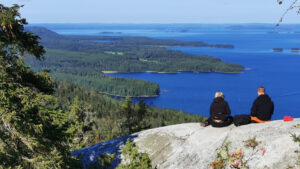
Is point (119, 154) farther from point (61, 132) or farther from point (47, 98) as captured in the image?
point (47, 98)

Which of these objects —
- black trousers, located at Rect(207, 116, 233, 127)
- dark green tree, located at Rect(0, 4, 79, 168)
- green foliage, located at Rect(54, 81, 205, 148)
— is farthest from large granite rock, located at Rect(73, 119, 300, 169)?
green foliage, located at Rect(54, 81, 205, 148)

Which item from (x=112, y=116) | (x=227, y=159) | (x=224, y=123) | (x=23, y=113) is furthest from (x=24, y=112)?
(x=112, y=116)

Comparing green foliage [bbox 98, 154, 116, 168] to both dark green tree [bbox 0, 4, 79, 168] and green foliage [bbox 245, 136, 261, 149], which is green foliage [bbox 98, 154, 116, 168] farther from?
green foliage [bbox 245, 136, 261, 149]

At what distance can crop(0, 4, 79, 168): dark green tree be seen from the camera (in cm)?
845

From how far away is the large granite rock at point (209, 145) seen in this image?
995cm

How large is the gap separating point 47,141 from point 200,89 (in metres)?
137

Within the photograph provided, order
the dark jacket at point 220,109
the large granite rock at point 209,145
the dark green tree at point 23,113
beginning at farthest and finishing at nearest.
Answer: the dark jacket at point 220,109
the large granite rock at point 209,145
the dark green tree at point 23,113

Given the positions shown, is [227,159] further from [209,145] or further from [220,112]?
[220,112]

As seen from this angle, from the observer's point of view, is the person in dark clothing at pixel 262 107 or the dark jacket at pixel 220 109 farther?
the dark jacket at pixel 220 109

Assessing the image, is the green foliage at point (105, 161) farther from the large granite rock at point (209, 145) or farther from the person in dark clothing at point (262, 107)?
the person in dark clothing at point (262, 107)

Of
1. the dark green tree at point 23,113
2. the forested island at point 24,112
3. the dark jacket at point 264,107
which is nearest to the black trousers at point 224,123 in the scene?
the dark jacket at point 264,107

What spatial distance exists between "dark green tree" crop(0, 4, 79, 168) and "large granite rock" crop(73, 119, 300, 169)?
4.43 m

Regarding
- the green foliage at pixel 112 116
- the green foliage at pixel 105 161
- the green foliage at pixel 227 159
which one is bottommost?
the green foliage at pixel 112 116

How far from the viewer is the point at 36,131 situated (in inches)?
331
